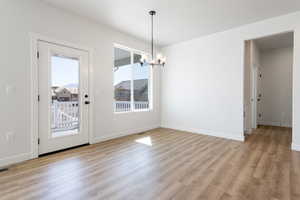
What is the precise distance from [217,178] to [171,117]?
333 centimetres

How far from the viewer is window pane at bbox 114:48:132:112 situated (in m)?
4.48

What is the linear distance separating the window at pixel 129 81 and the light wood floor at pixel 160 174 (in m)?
1.48

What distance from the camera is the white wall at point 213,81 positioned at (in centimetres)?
358

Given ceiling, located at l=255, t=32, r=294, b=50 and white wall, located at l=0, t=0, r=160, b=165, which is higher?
ceiling, located at l=255, t=32, r=294, b=50

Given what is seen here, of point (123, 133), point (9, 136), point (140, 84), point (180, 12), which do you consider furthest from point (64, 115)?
point (180, 12)

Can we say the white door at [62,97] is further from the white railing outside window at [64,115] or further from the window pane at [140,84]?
the window pane at [140,84]

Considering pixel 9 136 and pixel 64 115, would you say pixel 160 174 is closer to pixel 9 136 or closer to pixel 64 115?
pixel 64 115

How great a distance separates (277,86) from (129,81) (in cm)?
544

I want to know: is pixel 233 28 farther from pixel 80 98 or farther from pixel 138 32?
pixel 80 98

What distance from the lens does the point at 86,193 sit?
1844 millimetres

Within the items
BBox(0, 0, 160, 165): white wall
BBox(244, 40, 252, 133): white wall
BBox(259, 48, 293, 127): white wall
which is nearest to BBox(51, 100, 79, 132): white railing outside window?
BBox(0, 0, 160, 165): white wall

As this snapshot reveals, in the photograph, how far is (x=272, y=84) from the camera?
19.6 ft

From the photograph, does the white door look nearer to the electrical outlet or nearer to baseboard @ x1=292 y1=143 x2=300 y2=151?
the electrical outlet

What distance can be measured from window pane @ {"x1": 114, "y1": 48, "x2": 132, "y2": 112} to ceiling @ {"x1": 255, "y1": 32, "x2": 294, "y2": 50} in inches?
159
